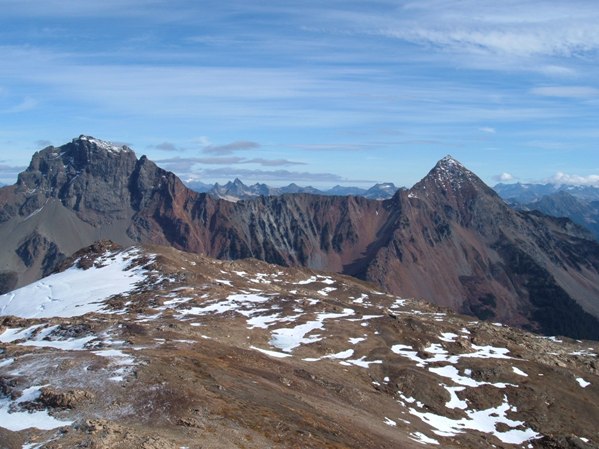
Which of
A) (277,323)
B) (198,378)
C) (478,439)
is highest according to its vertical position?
(198,378)

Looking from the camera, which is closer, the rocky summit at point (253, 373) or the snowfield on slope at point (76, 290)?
the rocky summit at point (253, 373)

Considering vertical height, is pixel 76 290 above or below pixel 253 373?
below

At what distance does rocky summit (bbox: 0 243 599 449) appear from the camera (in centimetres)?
4931

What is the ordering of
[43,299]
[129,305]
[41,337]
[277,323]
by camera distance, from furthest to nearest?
[43,299]
[129,305]
[277,323]
[41,337]

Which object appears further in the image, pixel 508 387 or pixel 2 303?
pixel 2 303

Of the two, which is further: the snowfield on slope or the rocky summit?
the snowfield on slope

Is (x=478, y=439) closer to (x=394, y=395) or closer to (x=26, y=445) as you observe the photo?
(x=394, y=395)

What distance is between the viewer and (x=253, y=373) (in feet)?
243

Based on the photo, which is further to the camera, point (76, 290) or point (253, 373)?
point (76, 290)

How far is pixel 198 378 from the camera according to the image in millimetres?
61250

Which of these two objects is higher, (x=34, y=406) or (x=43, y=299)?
(x=34, y=406)

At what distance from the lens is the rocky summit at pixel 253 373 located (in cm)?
4931

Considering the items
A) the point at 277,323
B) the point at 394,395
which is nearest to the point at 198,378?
the point at 394,395

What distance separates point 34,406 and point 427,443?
46.6m
